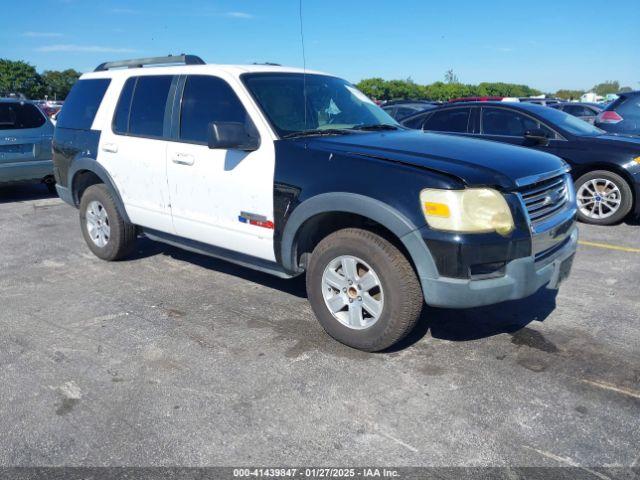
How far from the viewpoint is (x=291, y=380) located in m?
3.35

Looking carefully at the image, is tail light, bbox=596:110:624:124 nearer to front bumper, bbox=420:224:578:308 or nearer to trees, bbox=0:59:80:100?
front bumper, bbox=420:224:578:308

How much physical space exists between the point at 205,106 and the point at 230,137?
2.56ft

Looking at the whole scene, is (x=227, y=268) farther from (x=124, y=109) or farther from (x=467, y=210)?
(x=467, y=210)

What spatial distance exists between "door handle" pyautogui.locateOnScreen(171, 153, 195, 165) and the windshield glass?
5.38m

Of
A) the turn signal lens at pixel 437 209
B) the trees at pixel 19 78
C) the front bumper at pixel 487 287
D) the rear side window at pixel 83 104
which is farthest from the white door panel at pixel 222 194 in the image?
the trees at pixel 19 78

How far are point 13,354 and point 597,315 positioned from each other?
166 inches

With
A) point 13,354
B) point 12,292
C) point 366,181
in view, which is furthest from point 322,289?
point 12,292

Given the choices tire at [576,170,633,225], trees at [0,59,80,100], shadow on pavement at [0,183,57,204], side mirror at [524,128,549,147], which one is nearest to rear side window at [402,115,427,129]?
side mirror at [524,128,549,147]

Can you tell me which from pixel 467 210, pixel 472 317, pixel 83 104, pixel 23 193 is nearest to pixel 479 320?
pixel 472 317

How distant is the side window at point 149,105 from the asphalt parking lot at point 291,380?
1.39 m

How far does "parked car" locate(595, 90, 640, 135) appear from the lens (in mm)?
8852

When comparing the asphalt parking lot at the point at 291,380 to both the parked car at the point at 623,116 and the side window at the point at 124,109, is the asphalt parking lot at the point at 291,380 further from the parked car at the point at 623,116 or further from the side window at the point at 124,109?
the parked car at the point at 623,116

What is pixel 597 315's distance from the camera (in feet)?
14.1

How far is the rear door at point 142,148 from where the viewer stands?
15.7 feet
